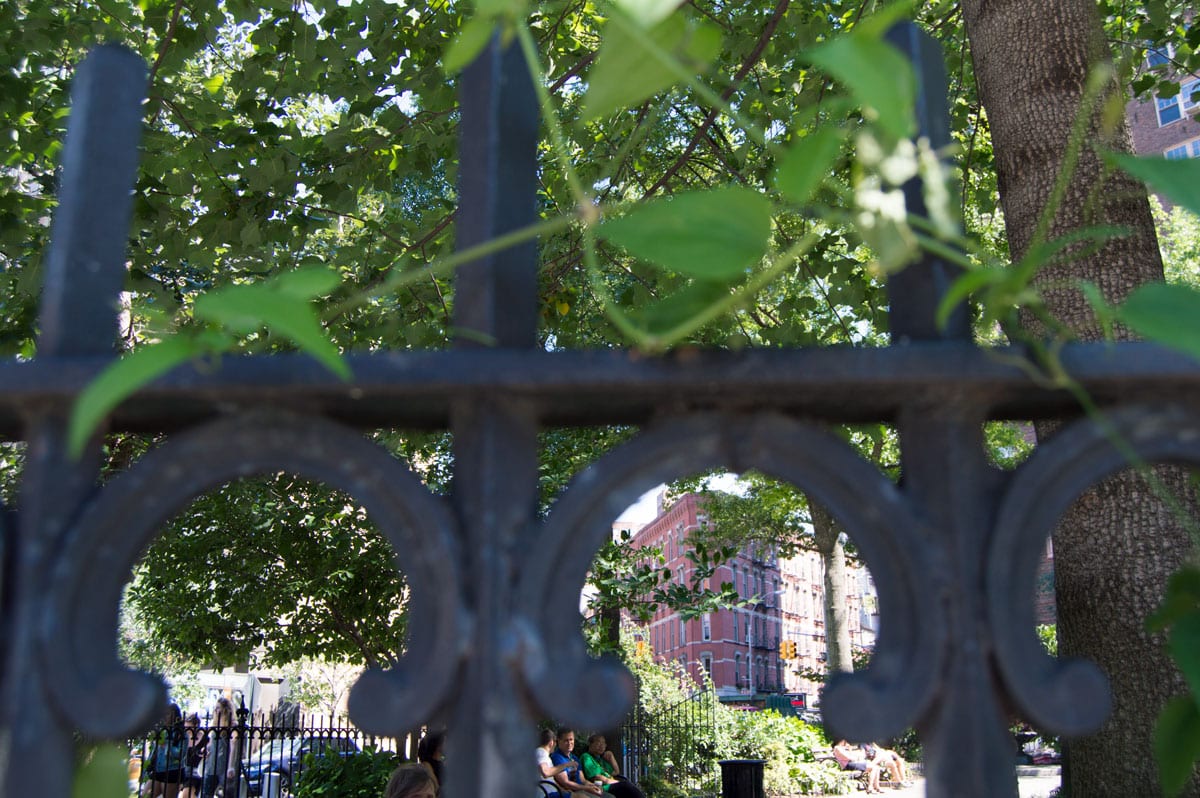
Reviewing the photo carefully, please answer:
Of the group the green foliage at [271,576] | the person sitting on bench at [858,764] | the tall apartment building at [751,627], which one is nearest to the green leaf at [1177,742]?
the green foliage at [271,576]

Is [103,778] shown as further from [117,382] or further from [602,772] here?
[602,772]

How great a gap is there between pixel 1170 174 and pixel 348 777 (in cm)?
1016

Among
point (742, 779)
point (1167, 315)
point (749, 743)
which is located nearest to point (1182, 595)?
point (1167, 315)

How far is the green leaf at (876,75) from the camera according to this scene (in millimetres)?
539

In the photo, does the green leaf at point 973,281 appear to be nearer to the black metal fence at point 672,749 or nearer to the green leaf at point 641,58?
the green leaf at point 641,58

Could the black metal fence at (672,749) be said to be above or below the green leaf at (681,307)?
below

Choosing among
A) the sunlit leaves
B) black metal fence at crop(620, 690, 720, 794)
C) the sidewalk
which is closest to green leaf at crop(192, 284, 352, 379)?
the sunlit leaves

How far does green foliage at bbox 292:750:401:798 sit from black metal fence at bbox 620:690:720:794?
541cm

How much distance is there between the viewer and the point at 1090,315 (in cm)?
307

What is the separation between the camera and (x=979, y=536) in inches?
28.1

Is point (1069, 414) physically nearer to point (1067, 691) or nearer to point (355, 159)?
point (1067, 691)

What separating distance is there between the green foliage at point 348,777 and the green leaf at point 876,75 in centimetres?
950

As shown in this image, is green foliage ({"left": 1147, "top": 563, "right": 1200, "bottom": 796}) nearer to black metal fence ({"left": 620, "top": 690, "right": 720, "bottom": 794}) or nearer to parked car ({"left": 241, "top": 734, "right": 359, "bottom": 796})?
parked car ({"left": 241, "top": 734, "right": 359, "bottom": 796})

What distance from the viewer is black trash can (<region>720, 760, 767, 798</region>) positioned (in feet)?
37.6
